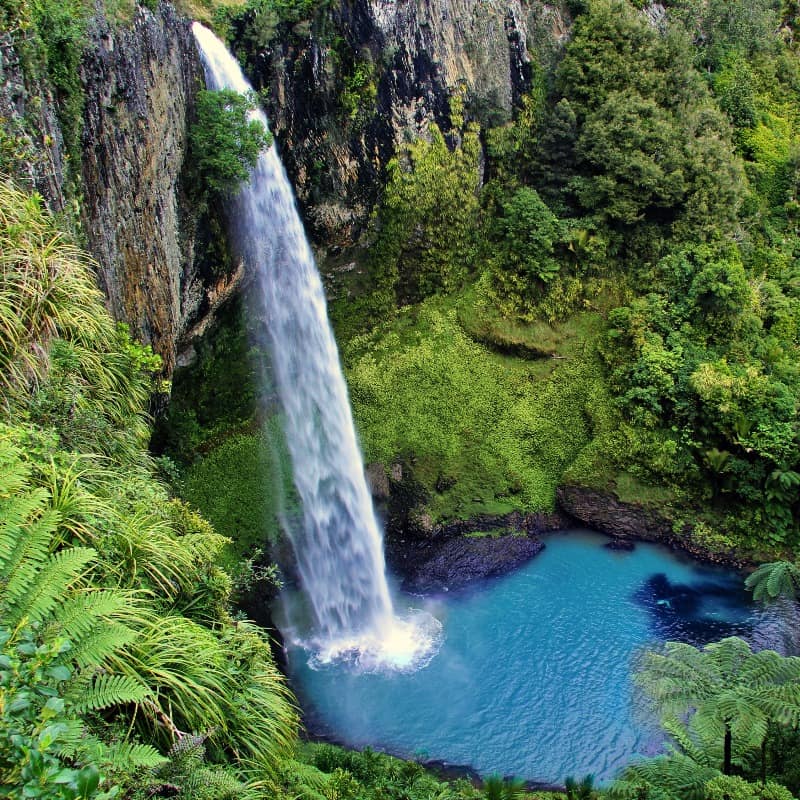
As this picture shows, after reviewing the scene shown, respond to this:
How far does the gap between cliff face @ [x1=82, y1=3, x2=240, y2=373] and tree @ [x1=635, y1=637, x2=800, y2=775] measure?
26.1 feet

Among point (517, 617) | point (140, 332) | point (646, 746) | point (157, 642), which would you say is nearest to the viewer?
point (157, 642)

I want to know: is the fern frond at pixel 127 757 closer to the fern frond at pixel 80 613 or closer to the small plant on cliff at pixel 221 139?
the fern frond at pixel 80 613

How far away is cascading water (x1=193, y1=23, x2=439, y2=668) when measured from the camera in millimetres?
11680

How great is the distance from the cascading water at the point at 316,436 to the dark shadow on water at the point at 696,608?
385 cm

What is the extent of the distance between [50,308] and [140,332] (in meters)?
3.55

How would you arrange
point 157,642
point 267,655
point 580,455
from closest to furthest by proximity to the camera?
point 157,642 → point 267,655 → point 580,455

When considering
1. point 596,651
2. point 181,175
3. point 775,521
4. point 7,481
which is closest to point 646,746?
point 596,651

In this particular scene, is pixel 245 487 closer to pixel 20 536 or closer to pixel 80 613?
pixel 20 536

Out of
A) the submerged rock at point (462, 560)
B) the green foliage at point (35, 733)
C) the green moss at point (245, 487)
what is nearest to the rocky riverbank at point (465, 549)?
the submerged rock at point (462, 560)

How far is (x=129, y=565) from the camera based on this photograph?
5109 millimetres

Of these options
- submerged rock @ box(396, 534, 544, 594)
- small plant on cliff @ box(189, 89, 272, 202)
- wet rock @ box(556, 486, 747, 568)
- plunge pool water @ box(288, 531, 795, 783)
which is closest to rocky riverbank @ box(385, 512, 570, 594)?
submerged rock @ box(396, 534, 544, 594)

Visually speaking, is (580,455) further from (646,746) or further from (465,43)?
(465,43)

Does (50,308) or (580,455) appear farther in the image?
(580,455)

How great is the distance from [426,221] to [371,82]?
318 cm
